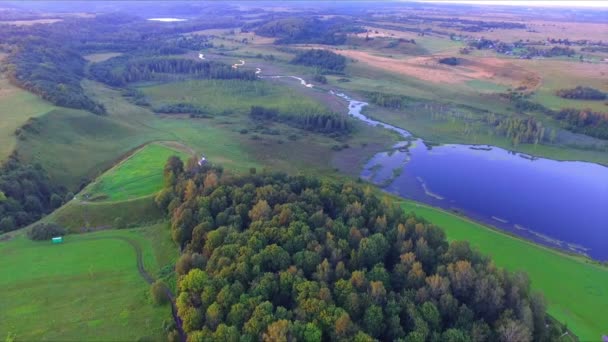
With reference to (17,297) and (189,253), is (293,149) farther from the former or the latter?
(17,297)

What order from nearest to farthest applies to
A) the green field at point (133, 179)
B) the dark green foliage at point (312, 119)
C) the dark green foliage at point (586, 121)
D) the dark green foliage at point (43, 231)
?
the dark green foliage at point (43, 231)
the green field at point (133, 179)
the dark green foliage at point (586, 121)
the dark green foliage at point (312, 119)

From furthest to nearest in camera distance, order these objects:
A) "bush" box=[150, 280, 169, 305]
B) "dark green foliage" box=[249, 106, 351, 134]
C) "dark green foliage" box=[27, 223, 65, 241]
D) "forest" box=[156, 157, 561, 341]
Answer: "dark green foliage" box=[249, 106, 351, 134]
"dark green foliage" box=[27, 223, 65, 241]
"bush" box=[150, 280, 169, 305]
"forest" box=[156, 157, 561, 341]

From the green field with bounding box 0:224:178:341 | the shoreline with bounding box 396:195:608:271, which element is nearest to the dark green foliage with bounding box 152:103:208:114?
the shoreline with bounding box 396:195:608:271

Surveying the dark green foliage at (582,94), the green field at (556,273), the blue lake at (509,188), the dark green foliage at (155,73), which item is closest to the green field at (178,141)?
the blue lake at (509,188)

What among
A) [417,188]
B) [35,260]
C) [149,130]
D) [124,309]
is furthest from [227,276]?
[149,130]

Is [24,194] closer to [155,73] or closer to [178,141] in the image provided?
[178,141]

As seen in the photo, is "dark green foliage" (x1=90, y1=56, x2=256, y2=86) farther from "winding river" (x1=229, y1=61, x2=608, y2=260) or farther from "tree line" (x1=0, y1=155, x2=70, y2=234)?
"tree line" (x1=0, y1=155, x2=70, y2=234)

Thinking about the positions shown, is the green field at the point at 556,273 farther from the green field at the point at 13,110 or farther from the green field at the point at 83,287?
the green field at the point at 13,110
